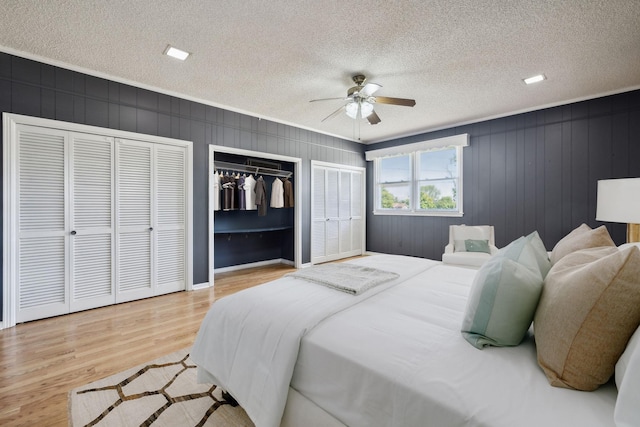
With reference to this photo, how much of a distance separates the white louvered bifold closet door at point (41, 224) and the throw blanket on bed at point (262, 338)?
94.4 inches

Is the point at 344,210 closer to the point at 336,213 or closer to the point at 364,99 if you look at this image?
the point at 336,213

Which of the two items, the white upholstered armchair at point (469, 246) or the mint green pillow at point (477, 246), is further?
the mint green pillow at point (477, 246)

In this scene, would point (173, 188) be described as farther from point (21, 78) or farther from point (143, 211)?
point (21, 78)

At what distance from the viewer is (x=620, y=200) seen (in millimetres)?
2242

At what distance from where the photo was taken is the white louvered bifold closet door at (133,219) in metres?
3.35

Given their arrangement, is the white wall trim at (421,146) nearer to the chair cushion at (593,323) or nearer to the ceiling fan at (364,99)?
the ceiling fan at (364,99)

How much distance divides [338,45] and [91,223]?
322 centimetres

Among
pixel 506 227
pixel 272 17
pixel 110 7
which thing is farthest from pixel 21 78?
pixel 506 227

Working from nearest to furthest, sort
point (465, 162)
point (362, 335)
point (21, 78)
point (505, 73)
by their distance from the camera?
point (362, 335) < point (21, 78) < point (505, 73) < point (465, 162)

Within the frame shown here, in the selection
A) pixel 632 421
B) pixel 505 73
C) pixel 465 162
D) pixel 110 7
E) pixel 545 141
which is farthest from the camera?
pixel 465 162

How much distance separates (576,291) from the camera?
0.90 meters

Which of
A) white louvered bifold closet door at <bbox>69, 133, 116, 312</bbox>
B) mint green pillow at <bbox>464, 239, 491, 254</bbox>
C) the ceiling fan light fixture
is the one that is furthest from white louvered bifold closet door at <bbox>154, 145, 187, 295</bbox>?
mint green pillow at <bbox>464, 239, 491, 254</bbox>

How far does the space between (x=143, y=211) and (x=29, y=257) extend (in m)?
1.09

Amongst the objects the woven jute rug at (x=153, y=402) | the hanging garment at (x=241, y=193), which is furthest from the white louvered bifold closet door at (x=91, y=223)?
the hanging garment at (x=241, y=193)
